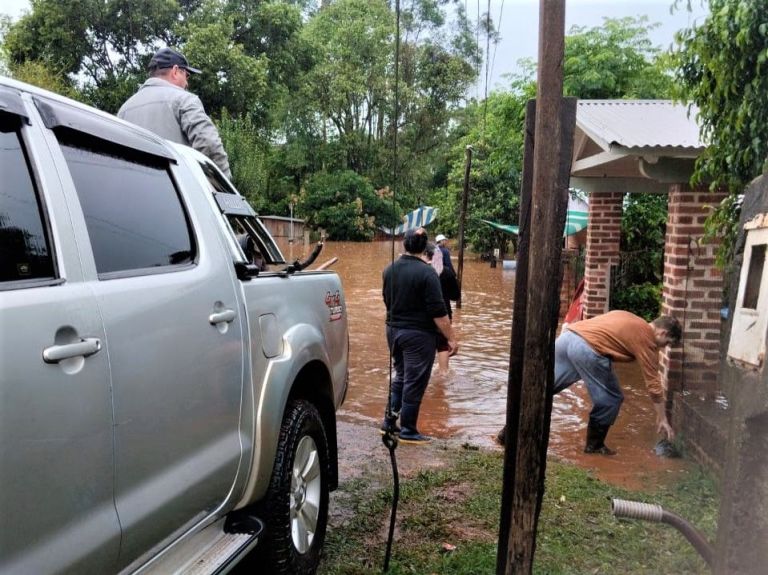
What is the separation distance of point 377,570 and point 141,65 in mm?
26666

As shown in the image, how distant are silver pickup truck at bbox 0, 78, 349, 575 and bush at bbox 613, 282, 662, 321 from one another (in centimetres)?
799

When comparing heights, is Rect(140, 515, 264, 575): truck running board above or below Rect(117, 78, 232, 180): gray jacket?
below

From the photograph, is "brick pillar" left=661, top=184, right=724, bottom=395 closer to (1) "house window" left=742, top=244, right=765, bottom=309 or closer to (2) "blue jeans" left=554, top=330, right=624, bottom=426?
(2) "blue jeans" left=554, top=330, right=624, bottom=426

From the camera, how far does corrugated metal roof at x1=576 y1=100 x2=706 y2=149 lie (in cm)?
637

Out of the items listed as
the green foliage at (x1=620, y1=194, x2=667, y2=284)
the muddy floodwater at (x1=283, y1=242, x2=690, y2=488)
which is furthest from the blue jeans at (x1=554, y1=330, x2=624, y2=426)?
the green foliage at (x1=620, y1=194, x2=667, y2=284)

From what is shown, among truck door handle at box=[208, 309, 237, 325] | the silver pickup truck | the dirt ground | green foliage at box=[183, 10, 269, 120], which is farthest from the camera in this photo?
green foliage at box=[183, 10, 269, 120]

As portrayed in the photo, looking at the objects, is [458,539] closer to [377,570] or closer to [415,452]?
[377,570]

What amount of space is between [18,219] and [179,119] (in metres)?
2.72

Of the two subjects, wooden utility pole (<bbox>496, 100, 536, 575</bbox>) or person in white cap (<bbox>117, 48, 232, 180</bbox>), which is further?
person in white cap (<bbox>117, 48, 232, 180</bbox>)

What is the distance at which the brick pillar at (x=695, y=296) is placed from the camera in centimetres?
642

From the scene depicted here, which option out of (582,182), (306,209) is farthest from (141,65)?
(582,182)

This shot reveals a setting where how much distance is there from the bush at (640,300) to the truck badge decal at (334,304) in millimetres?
7254

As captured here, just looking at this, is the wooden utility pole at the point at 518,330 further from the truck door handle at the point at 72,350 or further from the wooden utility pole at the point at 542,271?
the truck door handle at the point at 72,350

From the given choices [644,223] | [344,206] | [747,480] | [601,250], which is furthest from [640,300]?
[344,206]
